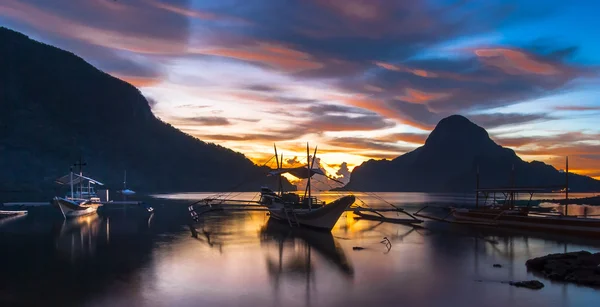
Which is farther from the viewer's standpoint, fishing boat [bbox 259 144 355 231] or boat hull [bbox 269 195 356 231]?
fishing boat [bbox 259 144 355 231]

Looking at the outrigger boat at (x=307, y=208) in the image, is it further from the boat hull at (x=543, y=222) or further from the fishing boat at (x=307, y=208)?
the boat hull at (x=543, y=222)

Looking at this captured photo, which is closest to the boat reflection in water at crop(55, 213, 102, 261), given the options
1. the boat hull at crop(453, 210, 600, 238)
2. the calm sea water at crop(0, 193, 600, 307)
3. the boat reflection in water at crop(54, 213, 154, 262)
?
the boat reflection in water at crop(54, 213, 154, 262)

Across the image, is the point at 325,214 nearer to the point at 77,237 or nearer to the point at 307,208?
the point at 307,208

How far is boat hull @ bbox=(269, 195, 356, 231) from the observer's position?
37784mm

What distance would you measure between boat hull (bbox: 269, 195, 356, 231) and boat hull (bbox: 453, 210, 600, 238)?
16.1 meters

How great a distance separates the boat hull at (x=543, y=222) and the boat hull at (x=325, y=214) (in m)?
16.1

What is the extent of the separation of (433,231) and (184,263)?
24.9m

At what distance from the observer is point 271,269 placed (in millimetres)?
22719

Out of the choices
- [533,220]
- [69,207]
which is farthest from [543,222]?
[69,207]

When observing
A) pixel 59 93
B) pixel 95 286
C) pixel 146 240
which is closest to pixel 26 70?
pixel 59 93

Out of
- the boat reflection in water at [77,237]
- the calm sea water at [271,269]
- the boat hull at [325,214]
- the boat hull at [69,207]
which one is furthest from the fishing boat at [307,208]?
the boat hull at [69,207]

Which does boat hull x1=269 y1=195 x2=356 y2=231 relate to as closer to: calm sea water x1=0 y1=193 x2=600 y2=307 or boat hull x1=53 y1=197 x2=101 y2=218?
calm sea water x1=0 y1=193 x2=600 y2=307

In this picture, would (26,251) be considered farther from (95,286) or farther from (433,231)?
(433,231)

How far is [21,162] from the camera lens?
16100cm
